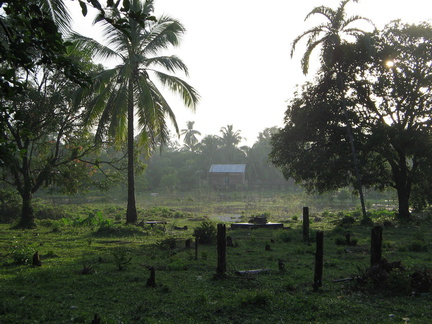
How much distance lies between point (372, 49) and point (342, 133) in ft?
14.7

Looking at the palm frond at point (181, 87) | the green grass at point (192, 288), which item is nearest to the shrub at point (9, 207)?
the green grass at point (192, 288)

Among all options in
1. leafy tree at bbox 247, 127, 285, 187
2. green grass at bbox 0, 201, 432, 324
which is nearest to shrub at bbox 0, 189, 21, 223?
green grass at bbox 0, 201, 432, 324

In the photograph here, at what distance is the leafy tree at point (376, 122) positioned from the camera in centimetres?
1962

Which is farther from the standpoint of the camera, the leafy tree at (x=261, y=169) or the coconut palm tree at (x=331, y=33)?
the leafy tree at (x=261, y=169)

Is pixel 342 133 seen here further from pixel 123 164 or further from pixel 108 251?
pixel 108 251

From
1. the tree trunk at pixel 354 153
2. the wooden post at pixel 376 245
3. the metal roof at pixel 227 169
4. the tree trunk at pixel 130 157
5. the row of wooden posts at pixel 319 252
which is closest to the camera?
the row of wooden posts at pixel 319 252

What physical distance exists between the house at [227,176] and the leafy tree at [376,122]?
33825 millimetres

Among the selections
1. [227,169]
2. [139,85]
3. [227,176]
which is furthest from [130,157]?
[227,176]

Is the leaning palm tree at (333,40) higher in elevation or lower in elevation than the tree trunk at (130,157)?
higher

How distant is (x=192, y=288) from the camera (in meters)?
7.27

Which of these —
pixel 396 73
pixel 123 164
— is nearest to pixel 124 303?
pixel 123 164

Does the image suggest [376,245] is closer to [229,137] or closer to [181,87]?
[181,87]

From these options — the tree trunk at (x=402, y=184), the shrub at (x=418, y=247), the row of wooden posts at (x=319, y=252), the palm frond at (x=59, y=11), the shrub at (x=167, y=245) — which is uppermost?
the palm frond at (x=59, y=11)

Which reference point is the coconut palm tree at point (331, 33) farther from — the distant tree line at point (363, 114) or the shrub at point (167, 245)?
the shrub at point (167, 245)
